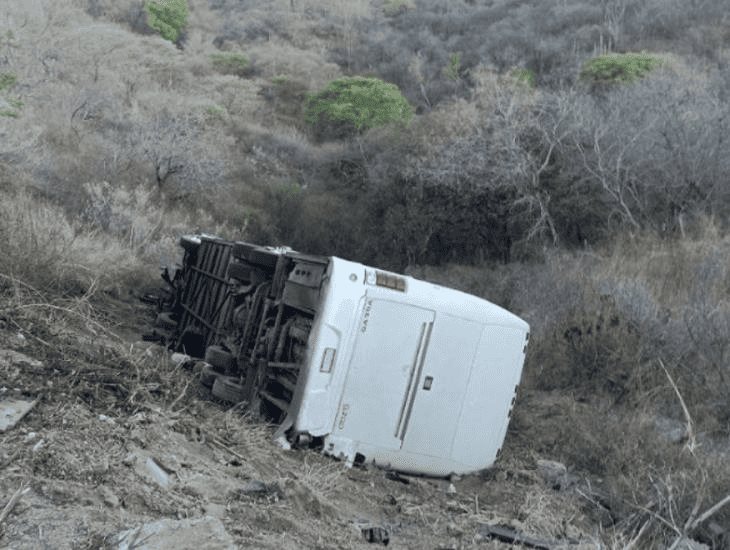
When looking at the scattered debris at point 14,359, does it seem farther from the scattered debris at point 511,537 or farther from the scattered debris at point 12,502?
the scattered debris at point 511,537

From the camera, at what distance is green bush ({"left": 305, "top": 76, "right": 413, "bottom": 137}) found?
3391 cm

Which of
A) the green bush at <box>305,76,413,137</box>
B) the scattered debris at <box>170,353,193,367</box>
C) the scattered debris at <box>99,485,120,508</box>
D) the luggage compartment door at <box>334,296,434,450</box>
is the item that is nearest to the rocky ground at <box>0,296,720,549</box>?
the scattered debris at <box>99,485,120,508</box>

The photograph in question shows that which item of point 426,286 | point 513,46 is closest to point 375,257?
point 426,286

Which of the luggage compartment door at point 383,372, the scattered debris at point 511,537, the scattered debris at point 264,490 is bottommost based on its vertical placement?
the scattered debris at point 511,537

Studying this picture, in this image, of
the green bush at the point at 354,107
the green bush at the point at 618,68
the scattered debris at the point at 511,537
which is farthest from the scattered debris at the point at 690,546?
the green bush at the point at 354,107

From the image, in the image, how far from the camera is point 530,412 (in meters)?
9.82

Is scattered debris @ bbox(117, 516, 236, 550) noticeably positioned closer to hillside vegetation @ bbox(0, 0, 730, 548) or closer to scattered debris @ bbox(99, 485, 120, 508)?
scattered debris @ bbox(99, 485, 120, 508)

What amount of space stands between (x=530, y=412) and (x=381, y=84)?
27802 mm

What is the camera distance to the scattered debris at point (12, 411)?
4.84m

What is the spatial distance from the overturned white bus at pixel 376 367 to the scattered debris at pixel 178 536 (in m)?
2.29

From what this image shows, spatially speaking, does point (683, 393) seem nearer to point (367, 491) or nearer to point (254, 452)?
point (367, 491)

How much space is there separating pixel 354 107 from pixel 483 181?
16.6m

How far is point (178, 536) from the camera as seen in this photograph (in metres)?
3.81

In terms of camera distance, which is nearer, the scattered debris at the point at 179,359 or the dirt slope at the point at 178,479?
the dirt slope at the point at 178,479
